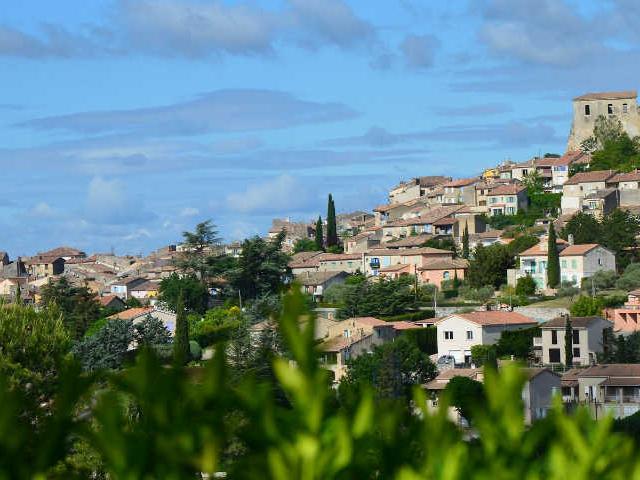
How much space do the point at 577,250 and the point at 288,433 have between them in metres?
65.1

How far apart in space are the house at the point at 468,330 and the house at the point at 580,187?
2687cm

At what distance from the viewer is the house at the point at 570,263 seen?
217ft

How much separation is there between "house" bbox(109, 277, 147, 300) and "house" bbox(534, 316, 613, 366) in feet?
143

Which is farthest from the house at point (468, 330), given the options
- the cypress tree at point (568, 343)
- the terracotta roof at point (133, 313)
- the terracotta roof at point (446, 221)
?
the terracotta roof at point (446, 221)

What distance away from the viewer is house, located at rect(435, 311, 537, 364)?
5638 centimetres

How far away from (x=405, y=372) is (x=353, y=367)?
2.04m

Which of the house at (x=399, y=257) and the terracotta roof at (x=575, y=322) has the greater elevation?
the house at (x=399, y=257)

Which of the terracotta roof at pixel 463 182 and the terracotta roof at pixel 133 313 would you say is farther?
the terracotta roof at pixel 463 182

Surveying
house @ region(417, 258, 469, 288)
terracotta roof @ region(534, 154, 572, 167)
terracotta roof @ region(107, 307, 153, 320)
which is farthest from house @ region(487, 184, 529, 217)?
terracotta roof @ region(107, 307, 153, 320)

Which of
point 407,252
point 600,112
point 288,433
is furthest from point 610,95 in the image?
point 288,433

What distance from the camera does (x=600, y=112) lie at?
328 ft

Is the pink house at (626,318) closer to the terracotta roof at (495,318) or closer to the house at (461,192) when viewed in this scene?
the terracotta roof at (495,318)

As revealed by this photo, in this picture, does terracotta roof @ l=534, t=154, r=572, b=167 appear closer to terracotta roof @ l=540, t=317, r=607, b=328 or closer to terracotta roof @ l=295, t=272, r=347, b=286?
terracotta roof @ l=295, t=272, r=347, b=286

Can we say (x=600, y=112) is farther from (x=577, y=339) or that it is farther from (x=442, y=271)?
(x=577, y=339)
